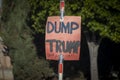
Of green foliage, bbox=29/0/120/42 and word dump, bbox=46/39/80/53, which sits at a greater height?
green foliage, bbox=29/0/120/42

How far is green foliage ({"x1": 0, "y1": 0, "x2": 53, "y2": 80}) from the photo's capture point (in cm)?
1415

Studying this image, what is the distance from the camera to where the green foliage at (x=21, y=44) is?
46.4 ft

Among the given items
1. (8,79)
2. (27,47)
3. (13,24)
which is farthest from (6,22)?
(8,79)

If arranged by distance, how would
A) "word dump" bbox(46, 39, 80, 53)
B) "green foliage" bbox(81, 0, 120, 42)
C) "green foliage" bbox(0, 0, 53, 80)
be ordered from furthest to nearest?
"green foliage" bbox(0, 0, 53, 80), "green foliage" bbox(81, 0, 120, 42), "word dump" bbox(46, 39, 80, 53)

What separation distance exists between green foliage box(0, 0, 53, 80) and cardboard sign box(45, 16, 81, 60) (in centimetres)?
538

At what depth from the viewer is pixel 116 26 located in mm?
11695

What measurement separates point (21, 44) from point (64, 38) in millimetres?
5951

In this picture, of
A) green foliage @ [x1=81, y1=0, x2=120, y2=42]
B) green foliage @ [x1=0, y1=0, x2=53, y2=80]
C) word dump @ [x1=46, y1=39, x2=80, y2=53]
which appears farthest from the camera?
green foliage @ [x1=0, y1=0, x2=53, y2=80]

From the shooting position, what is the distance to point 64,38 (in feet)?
28.6

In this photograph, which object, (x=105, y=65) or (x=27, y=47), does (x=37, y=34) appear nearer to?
(x=27, y=47)

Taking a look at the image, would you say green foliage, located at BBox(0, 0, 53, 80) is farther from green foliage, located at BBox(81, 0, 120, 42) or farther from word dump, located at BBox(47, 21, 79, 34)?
word dump, located at BBox(47, 21, 79, 34)

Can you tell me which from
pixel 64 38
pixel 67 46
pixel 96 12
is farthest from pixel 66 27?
pixel 96 12

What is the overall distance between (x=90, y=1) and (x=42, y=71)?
4170 millimetres

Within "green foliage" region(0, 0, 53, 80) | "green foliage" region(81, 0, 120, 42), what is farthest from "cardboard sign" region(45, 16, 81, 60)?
"green foliage" region(0, 0, 53, 80)
